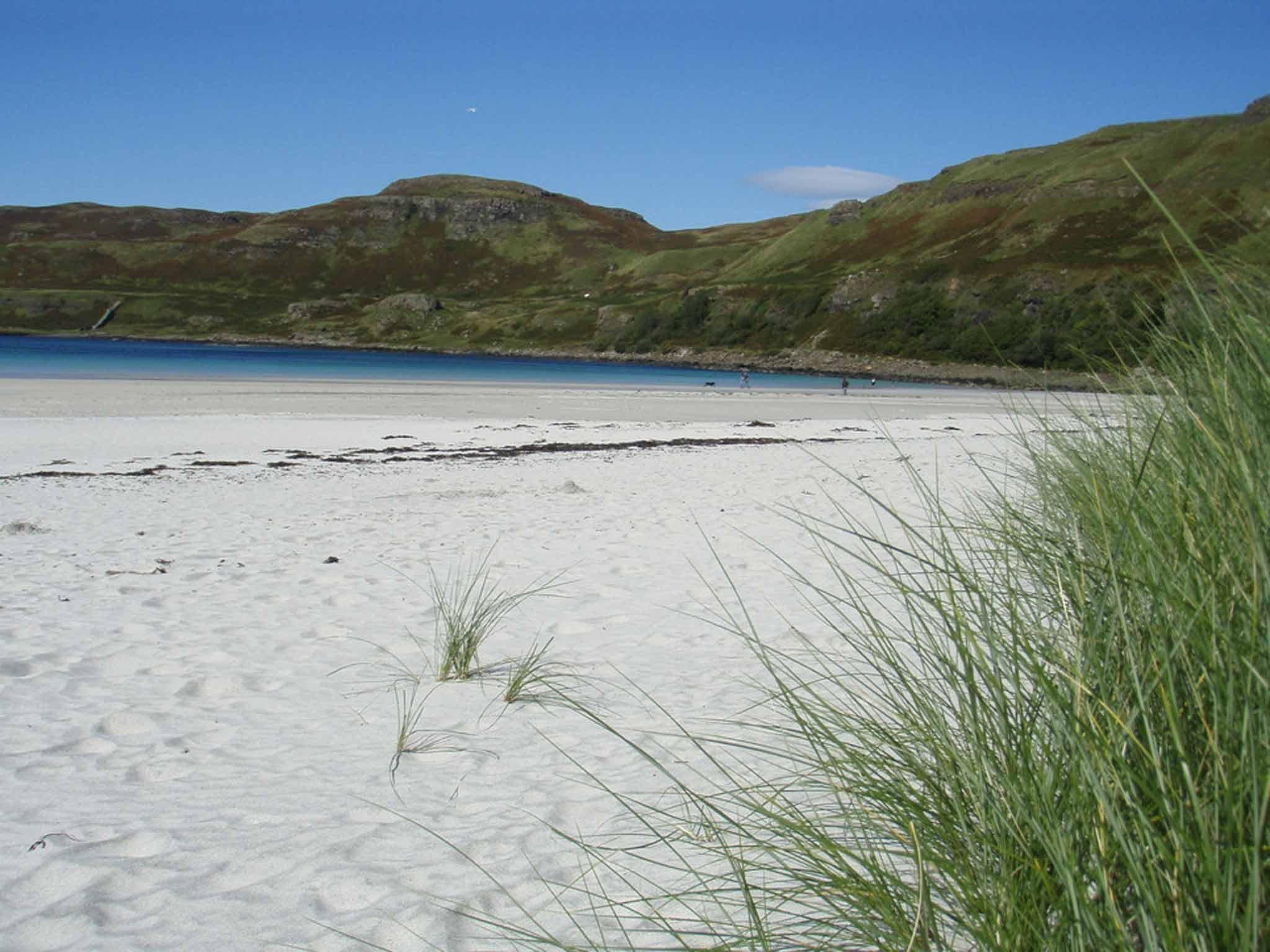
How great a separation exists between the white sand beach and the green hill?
170 ft

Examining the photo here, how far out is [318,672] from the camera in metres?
5.21

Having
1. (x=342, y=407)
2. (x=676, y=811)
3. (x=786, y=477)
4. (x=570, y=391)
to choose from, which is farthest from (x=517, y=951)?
(x=570, y=391)

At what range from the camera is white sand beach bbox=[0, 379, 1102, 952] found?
9.86ft

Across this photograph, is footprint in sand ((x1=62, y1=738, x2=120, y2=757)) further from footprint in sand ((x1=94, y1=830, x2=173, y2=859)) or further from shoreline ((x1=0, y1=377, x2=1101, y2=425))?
shoreline ((x1=0, y1=377, x2=1101, y2=425))

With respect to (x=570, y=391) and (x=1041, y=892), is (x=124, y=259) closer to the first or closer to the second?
(x=570, y=391)

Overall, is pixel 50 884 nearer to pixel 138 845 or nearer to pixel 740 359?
pixel 138 845

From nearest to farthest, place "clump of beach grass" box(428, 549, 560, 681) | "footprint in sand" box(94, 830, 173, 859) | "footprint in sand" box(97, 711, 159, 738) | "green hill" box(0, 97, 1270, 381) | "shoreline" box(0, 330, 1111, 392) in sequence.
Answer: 1. "footprint in sand" box(94, 830, 173, 859)
2. "footprint in sand" box(97, 711, 159, 738)
3. "clump of beach grass" box(428, 549, 560, 681)
4. "shoreline" box(0, 330, 1111, 392)
5. "green hill" box(0, 97, 1270, 381)

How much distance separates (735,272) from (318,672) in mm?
143914

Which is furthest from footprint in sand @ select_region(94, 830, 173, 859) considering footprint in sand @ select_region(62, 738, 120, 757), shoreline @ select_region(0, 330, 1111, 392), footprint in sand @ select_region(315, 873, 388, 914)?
shoreline @ select_region(0, 330, 1111, 392)

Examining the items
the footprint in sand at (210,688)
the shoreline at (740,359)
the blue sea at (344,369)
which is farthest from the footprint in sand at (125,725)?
the shoreline at (740,359)

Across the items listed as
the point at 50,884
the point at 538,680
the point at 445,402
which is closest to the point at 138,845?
the point at 50,884

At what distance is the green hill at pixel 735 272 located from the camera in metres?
88.8

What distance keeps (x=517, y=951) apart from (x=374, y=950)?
394mm

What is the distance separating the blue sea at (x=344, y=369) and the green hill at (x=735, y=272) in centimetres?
1418
